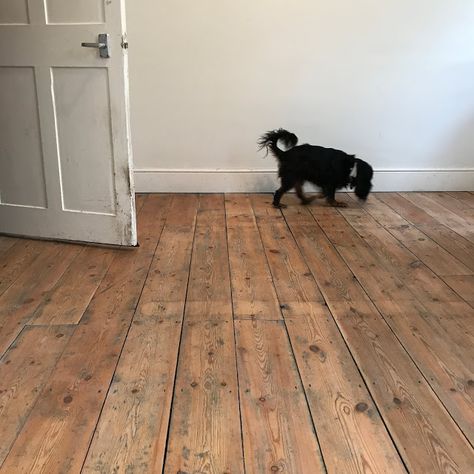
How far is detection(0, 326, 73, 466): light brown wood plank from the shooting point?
129 cm

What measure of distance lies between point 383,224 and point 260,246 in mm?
887

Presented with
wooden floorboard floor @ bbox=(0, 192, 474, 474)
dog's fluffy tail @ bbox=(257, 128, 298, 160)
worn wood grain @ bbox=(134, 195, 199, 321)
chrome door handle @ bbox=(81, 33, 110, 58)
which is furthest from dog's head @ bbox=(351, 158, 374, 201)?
chrome door handle @ bbox=(81, 33, 110, 58)

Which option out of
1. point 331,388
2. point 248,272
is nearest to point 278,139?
point 248,272

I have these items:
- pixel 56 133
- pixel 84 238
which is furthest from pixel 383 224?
pixel 56 133

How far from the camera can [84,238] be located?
8.55 feet

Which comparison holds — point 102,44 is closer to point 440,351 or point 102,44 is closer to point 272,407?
point 272,407

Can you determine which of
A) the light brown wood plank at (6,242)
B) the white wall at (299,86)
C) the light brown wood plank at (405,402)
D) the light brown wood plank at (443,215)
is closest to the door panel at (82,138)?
the light brown wood plank at (6,242)

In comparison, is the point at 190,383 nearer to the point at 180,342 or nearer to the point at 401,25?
the point at 180,342

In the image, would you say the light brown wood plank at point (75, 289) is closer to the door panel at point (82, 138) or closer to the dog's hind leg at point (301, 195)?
the door panel at point (82, 138)

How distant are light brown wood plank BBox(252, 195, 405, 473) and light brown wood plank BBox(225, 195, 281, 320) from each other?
56 mm

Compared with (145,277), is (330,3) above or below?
above

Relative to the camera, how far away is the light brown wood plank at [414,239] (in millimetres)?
2371

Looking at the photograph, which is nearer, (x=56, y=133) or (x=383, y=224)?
(x=56, y=133)

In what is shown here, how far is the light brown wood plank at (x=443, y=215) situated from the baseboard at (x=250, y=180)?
0.14m
